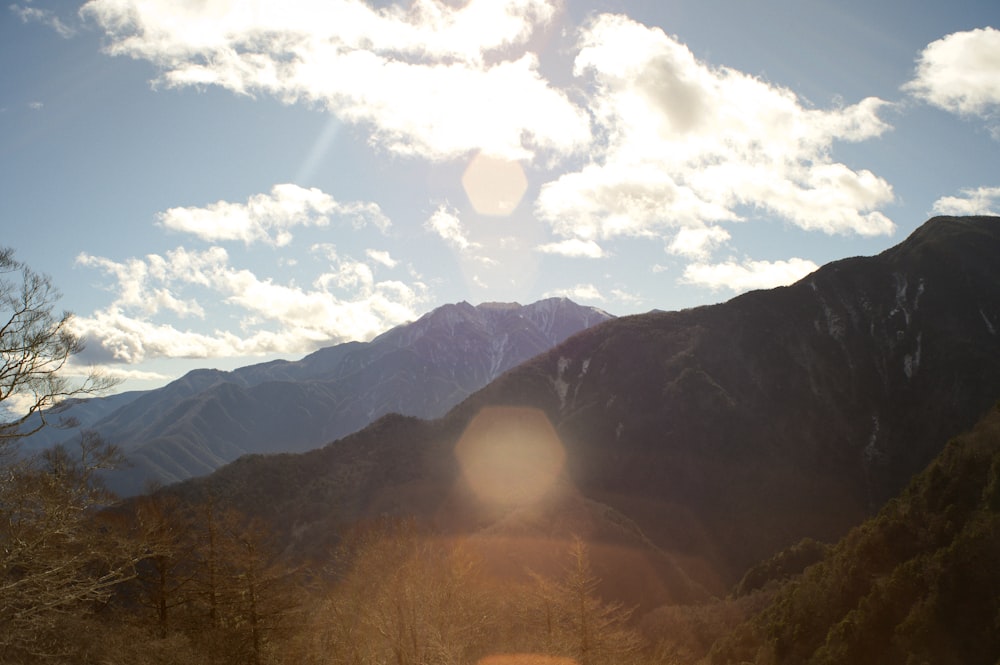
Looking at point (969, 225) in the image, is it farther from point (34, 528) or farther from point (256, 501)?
point (34, 528)

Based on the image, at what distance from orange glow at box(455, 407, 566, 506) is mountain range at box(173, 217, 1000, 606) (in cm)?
58

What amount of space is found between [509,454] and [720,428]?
5572 centimetres

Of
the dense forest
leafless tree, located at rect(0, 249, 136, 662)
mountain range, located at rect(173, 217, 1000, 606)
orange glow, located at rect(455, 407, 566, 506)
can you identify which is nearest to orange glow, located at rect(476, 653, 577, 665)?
the dense forest

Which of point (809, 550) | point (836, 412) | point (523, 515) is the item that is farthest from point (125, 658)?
point (836, 412)

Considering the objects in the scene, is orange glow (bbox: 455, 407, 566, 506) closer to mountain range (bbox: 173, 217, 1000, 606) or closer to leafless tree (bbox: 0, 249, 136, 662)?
mountain range (bbox: 173, 217, 1000, 606)

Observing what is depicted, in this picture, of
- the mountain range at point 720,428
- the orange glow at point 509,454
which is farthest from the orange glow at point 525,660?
the orange glow at point 509,454

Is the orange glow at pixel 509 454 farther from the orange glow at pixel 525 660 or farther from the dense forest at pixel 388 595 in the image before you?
the orange glow at pixel 525 660

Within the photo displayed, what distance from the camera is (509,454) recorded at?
5655 inches

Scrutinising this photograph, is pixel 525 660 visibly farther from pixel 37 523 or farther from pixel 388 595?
pixel 37 523

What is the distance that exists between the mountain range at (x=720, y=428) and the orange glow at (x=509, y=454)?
1.90 ft

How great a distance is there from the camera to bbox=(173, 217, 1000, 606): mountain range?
371 ft

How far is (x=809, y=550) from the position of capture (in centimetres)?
7488

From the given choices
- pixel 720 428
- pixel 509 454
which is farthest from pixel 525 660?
pixel 720 428

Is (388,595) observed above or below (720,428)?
above
